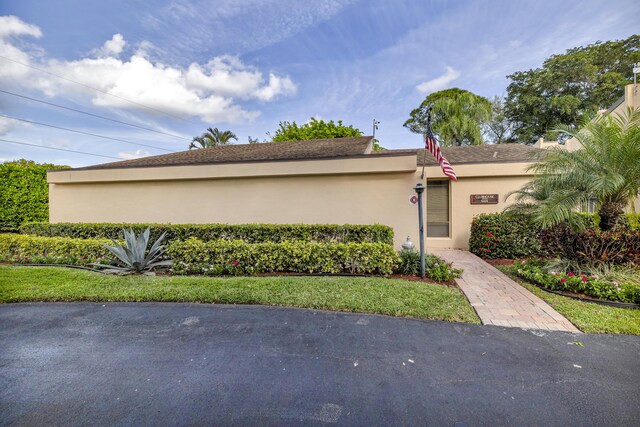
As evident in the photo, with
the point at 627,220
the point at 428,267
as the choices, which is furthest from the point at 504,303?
the point at 627,220

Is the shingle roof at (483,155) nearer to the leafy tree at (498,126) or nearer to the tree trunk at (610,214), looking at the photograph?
the tree trunk at (610,214)

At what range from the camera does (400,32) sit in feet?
31.3

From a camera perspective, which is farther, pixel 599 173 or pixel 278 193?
pixel 278 193

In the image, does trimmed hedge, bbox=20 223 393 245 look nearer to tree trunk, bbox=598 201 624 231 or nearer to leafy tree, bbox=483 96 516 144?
tree trunk, bbox=598 201 624 231

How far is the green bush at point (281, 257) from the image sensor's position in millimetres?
6293

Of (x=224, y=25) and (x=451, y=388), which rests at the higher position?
(x=224, y=25)

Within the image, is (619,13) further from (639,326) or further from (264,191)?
(264,191)

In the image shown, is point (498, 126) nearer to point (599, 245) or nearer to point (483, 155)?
point (483, 155)

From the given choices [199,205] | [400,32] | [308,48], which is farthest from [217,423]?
[400,32]

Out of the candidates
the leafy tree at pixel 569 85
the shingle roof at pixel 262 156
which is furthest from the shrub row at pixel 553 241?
the leafy tree at pixel 569 85

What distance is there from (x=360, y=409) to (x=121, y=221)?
1084 centimetres

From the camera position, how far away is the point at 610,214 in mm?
5965

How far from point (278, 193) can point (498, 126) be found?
91.5 feet

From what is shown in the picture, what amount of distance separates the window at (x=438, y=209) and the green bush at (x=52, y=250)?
36.0 ft
